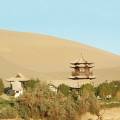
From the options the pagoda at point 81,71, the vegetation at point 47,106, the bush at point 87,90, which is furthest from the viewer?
the pagoda at point 81,71

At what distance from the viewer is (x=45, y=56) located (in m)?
116

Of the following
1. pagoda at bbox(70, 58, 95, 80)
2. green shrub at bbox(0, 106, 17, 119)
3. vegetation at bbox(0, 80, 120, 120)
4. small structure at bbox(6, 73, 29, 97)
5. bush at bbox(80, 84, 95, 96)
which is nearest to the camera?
green shrub at bbox(0, 106, 17, 119)

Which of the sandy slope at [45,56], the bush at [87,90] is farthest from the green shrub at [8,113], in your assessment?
the sandy slope at [45,56]

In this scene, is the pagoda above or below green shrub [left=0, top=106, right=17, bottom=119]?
above

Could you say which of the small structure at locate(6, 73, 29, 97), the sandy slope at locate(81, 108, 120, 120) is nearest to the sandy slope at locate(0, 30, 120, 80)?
the small structure at locate(6, 73, 29, 97)

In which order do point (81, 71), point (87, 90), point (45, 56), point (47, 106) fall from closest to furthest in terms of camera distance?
point (47, 106) < point (87, 90) < point (81, 71) < point (45, 56)

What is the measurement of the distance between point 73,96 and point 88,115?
2.86 meters

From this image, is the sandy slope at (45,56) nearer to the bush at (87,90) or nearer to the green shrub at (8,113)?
the bush at (87,90)

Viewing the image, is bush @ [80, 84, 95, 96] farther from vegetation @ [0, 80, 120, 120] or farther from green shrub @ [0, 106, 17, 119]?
green shrub @ [0, 106, 17, 119]

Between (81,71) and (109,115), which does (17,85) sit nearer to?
(81,71)

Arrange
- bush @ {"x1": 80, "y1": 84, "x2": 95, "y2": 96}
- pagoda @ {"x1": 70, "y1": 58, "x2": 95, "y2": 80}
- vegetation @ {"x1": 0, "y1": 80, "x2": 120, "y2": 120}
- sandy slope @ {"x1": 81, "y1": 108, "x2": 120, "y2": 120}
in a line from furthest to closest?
pagoda @ {"x1": 70, "y1": 58, "x2": 95, "y2": 80} < bush @ {"x1": 80, "y1": 84, "x2": 95, "y2": 96} < sandy slope @ {"x1": 81, "y1": 108, "x2": 120, "y2": 120} < vegetation @ {"x1": 0, "y1": 80, "x2": 120, "y2": 120}

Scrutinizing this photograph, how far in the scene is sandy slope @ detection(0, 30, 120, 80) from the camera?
321 ft

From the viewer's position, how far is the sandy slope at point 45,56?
97.8 metres

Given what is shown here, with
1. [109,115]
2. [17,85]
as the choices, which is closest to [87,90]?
[109,115]
